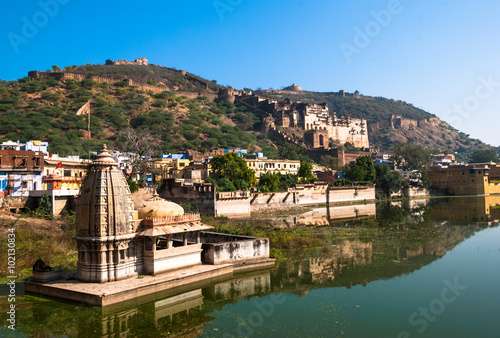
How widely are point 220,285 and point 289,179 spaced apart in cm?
4354

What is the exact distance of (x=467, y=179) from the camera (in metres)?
72.9

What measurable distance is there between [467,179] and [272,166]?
1405 inches

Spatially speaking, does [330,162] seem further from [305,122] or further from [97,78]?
[97,78]

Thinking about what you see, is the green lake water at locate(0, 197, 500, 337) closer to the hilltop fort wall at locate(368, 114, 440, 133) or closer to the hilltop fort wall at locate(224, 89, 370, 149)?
the hilltop fort wall at locate(224, 89, 370, 149)

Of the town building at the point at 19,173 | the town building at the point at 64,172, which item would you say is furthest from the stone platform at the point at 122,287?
the town building at the point at 19,173

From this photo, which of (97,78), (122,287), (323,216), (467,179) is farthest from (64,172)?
(97,78)

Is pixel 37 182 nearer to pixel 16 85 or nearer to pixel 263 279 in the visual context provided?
pixel 263 279

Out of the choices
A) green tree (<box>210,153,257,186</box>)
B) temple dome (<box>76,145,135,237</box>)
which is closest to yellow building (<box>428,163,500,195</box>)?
green tree (<box>210,153,257,186</box>)

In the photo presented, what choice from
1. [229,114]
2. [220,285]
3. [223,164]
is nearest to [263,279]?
[220,285]

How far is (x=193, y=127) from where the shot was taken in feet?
305

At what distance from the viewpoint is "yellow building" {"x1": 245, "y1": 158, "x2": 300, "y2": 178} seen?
66812mm

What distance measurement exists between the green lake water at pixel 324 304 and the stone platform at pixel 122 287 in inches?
13.1

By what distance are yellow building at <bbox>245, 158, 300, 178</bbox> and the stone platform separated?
48.8 meters

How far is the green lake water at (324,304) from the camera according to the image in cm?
1308
